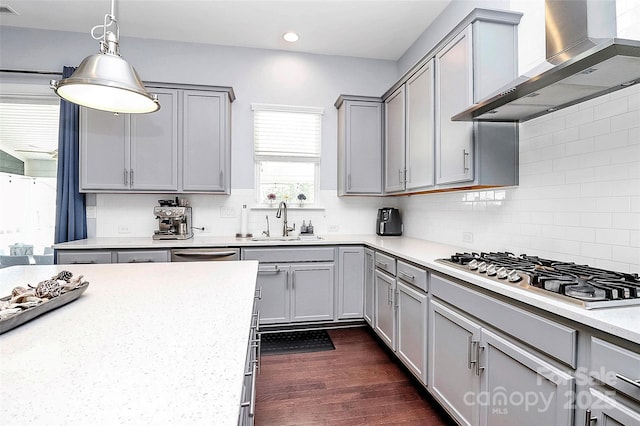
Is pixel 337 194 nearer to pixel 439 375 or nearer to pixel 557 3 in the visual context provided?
pixel 439 375

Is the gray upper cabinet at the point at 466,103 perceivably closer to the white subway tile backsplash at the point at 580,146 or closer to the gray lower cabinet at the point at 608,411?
the white subway tile backsplash at the point at 580,146

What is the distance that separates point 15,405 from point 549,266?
6.62 ft

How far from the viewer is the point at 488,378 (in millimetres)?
1497

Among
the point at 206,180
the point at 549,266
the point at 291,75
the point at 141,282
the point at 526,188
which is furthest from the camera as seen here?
the point at 291,75

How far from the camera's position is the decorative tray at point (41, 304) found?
36.3 inches

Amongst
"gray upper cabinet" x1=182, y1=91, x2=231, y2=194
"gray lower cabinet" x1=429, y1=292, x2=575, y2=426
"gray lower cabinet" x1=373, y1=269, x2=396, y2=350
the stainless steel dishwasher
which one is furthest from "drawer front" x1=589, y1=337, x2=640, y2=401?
"gray upper cabinet" x1=182, y1=91, x2=231, y2=194

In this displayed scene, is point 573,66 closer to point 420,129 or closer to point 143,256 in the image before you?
point 420,129

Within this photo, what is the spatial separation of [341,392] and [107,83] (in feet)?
7.47

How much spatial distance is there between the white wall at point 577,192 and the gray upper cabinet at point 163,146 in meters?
2.53

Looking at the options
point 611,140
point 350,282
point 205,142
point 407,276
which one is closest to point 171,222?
point 205,142

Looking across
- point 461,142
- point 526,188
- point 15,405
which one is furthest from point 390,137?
point 15,405

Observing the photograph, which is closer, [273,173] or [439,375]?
[439,375]

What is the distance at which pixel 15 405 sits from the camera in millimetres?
585

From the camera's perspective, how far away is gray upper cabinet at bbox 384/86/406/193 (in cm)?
312
